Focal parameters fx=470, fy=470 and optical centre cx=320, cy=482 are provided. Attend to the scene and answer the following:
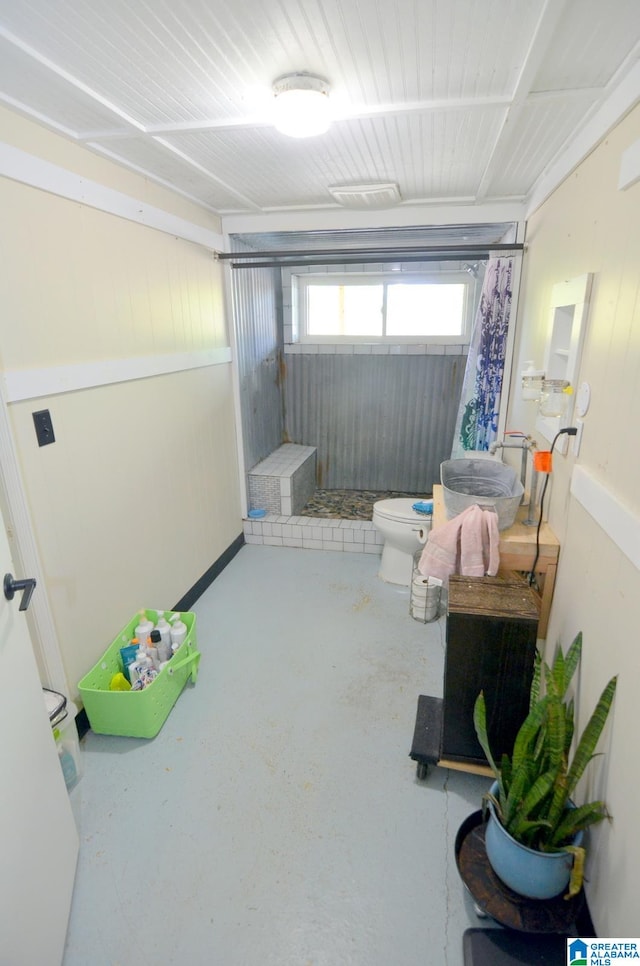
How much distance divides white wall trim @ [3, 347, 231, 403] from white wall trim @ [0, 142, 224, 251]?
56 cm

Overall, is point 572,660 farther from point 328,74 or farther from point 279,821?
point 328,74

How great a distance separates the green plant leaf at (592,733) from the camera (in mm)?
1021

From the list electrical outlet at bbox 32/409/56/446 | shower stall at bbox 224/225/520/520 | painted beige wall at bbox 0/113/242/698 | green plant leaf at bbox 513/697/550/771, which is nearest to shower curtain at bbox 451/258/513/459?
shower stall at bbox 224/225/520/520

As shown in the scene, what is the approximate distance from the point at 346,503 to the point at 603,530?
2660mm

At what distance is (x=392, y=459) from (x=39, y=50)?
3207 millimetres

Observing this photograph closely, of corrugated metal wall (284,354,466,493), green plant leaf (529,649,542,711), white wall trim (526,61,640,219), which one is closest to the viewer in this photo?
white wall trim (526,61,640,219)

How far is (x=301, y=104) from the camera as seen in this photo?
52.6 inches

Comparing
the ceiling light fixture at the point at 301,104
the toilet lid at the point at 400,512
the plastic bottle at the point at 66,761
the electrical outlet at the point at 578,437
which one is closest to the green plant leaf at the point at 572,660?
the electrical outlet at the point at 578,437

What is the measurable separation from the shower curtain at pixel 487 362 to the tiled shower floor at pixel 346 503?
101 centimetres

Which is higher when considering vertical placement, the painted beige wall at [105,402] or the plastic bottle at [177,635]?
the painted beige wall at [105,402]

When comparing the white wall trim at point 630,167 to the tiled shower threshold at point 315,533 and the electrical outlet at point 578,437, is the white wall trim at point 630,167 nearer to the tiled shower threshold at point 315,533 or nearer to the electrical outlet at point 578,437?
the electrical outlet at point 578,437

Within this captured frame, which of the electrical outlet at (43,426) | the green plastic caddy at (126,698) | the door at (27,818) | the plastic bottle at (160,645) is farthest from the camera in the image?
the plastic bottle at (160,645)

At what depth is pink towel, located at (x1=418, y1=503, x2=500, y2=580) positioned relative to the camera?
1590mm

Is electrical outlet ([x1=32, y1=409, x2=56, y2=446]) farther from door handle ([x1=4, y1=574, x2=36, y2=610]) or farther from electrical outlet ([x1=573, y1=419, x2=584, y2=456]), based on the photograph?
electrical outlet ([x1=573, y1=419, x2=584, y2=456])
